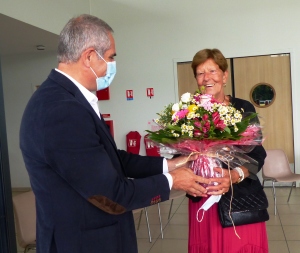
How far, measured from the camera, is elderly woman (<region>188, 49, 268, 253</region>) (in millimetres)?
1850

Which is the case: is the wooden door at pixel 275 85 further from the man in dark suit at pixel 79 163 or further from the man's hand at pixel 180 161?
the man in dark suit at pixel 79 163

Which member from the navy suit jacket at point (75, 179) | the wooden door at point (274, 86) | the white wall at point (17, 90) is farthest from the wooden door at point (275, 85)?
the navy suit jacket at point (75, 179)

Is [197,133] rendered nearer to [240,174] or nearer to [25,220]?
[240,174]

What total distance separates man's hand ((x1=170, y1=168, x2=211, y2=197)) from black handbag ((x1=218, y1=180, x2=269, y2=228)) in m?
0.24

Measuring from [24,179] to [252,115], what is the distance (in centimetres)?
643

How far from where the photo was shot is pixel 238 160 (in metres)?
1.72

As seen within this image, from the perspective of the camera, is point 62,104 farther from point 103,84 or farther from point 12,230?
point 12,230

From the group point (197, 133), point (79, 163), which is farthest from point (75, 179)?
point (197, 133)

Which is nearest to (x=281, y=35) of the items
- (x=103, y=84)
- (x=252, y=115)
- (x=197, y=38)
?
(x=197, y=38)

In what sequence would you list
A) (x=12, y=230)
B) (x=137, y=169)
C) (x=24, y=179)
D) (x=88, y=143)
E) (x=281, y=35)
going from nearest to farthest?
1. (x=88, y=143)
2. (x=137, y=169)
3. (x=12, y=230)
4. (x=281, y=35)
5. (x=24, y=179)

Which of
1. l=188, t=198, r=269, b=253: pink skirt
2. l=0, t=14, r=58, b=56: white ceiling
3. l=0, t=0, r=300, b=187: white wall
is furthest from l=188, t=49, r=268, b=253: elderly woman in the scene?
l=0, t=0, r=300, b=187: white wall

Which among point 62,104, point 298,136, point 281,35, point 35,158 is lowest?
point 298,136

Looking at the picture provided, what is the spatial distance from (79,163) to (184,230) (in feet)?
11.1

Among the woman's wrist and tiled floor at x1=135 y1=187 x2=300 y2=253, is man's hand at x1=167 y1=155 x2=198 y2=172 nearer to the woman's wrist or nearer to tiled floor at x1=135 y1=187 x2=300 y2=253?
the woman's wrist
